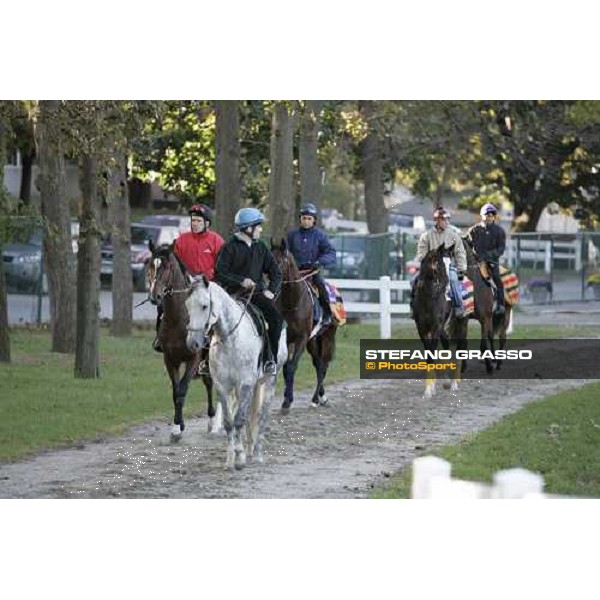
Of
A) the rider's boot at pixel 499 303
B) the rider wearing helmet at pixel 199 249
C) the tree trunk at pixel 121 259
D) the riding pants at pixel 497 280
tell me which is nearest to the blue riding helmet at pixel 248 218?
the rider wearing helmet at pixel 199 249

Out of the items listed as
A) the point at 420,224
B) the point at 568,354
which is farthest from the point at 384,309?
the point at 568,354

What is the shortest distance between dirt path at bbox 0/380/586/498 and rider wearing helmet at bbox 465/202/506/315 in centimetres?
103

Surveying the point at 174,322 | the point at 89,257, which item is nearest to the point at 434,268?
the point at 174,322

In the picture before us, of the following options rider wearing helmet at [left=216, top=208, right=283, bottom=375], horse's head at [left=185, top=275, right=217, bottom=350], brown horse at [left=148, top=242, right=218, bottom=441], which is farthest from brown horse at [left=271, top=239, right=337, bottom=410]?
horse's head at [left=185, top=275, right=217, bottom=350]

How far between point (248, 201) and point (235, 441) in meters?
7.31

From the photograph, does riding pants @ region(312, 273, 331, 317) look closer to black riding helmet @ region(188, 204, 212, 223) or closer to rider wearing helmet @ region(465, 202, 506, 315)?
rider wearing helmet @ region(465, 202, 506, 315)

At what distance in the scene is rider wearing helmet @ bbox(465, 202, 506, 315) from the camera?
19.4 m

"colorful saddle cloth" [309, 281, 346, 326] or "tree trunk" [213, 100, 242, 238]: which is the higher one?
"tree trunk" [213, 100, 242, 238]

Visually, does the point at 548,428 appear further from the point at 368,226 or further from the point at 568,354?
the point at 368,226

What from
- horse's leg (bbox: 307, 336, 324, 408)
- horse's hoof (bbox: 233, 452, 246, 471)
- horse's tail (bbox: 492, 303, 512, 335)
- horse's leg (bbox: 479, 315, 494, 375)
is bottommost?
horse's hoof (bbox: 233, 452, 246, 471)

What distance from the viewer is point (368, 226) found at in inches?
890

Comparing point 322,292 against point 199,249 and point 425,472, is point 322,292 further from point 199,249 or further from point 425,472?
point 425,472
